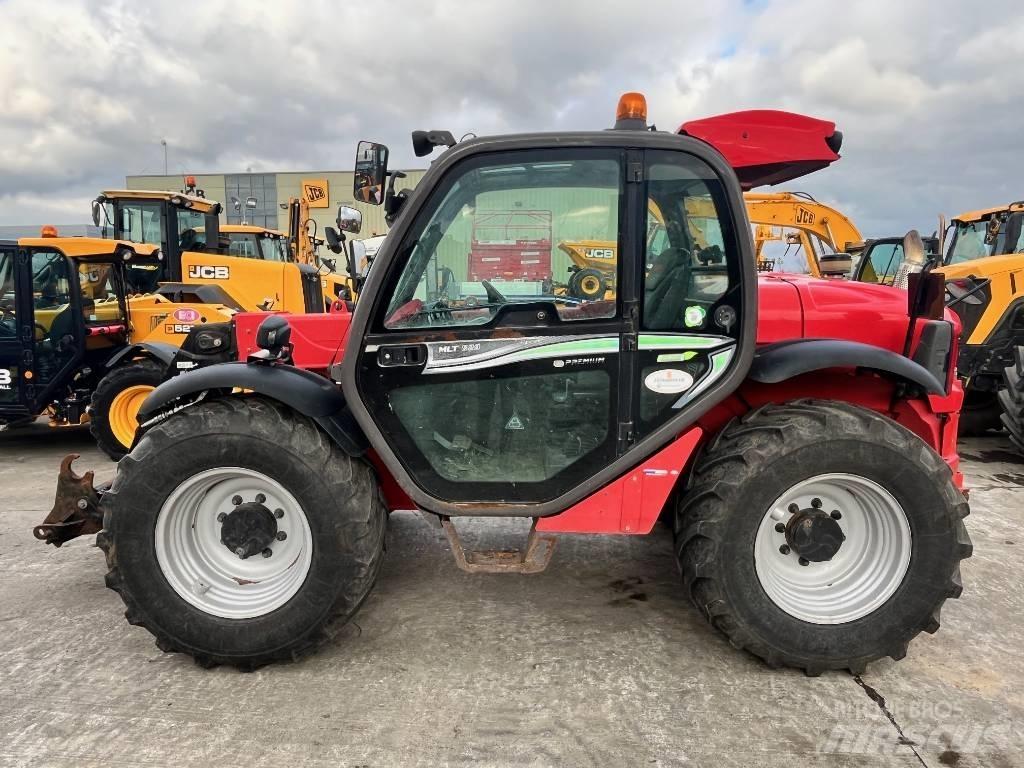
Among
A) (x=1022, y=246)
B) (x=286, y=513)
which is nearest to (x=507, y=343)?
(x=286, y=513)

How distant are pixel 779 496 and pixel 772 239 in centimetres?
991

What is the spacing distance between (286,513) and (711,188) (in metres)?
2.20

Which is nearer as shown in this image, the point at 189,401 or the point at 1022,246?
the point at 189,401

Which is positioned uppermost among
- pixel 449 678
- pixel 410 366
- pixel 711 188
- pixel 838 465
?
pixel 711 188

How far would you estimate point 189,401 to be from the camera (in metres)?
2.96

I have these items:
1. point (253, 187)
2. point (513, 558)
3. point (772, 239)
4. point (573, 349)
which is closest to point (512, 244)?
point (573, 349)

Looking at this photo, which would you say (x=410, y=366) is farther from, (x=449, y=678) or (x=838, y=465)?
(x=838, y=465)

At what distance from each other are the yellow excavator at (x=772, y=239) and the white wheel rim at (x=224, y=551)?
1499mm

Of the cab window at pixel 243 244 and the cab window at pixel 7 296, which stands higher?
the cab window at pixel 243 244

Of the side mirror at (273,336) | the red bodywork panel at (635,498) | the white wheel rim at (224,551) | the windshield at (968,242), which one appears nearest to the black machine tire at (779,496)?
the red bodywork panel at (635,498)

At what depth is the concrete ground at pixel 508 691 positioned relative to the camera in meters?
2.26

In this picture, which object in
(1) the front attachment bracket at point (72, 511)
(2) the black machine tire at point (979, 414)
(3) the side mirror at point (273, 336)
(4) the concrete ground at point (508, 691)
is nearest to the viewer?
(4) the concrete ground at point (508, 691)

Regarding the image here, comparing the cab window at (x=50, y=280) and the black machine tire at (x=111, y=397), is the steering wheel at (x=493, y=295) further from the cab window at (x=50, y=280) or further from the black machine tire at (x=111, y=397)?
A: the cab window at (x=50, y=280)

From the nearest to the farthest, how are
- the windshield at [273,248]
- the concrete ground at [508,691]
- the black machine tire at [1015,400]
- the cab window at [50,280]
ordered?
the concrete ground at [508,691]
the black machine tire at [1015,400]
the cab window at [50,280]
the windshield at [273,248]
